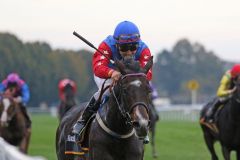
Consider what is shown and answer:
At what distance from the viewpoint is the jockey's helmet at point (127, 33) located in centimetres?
791

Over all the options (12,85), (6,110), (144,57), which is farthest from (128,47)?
(12,85)

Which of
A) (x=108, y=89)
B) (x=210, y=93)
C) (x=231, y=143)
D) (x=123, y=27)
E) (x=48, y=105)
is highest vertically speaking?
(x=123, y=27)

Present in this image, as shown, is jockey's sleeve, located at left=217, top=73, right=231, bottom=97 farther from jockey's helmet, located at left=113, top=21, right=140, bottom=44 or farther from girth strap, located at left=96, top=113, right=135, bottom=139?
girth strap, located at left=96, top=113, right=135, bottom=139

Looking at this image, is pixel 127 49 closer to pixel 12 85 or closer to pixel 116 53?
pixel 116 53

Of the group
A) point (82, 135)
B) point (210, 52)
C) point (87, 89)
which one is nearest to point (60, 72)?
point (87, 89)

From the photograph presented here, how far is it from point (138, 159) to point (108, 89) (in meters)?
0.89

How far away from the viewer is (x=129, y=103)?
714 centimetres

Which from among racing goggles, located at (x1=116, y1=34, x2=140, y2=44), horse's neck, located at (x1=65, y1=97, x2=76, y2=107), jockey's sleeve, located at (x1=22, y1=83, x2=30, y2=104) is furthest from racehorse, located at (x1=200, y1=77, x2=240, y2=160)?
racing goggles, located at (x1=116, y1=34, x2=140, y2=44)

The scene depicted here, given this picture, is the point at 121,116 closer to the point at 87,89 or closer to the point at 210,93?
the point at 87,89

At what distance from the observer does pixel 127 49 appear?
802cm

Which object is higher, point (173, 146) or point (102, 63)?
point (102, 63)

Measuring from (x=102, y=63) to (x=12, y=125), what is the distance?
27.4ft

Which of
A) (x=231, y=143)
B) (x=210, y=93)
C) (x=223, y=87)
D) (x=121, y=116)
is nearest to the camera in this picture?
(x=121, y=116)

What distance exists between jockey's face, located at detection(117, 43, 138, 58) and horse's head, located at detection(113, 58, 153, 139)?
1.65ft
